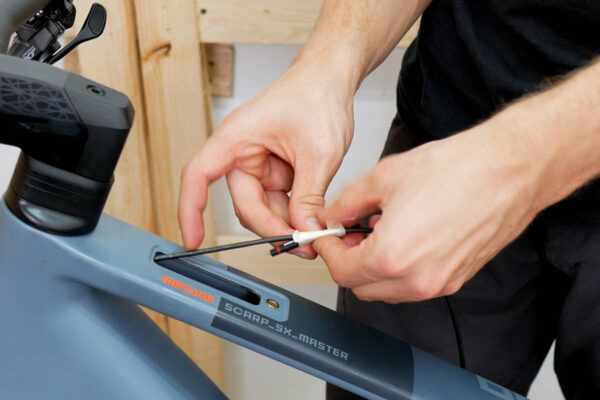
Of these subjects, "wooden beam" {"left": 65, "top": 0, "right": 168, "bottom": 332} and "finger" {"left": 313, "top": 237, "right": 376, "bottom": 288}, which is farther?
"wooden beam" {"left": 65, "top": 0, "right": 168, "bottom": 332}

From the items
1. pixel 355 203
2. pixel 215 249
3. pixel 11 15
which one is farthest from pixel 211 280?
pixel 11 15

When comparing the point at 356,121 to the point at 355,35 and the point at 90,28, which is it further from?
the point at 90,28

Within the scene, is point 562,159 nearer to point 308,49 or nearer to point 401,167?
point 401,167

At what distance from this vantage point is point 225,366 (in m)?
1.28

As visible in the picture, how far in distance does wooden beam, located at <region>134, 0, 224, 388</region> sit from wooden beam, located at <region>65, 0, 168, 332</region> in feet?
0.05

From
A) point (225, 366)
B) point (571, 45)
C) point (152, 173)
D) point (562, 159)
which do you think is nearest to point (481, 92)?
point (571, 45)

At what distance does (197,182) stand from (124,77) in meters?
0.48

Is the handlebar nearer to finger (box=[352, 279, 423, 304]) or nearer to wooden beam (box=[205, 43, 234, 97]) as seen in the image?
finger (box=[352, 279, 423, 304])

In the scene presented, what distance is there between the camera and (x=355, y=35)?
583mm

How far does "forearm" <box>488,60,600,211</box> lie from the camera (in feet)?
1.31

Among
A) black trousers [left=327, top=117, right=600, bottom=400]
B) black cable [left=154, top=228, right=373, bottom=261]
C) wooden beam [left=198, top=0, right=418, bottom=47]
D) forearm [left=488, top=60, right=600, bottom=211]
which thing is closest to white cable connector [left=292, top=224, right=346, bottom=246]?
black cable [left=154, top=228, right=373, bottom=261]

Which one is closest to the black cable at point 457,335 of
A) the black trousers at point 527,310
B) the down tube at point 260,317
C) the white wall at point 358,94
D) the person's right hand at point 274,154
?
the black trousers at point 527,310

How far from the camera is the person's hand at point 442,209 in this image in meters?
0.38

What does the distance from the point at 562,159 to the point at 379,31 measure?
0.26 m
